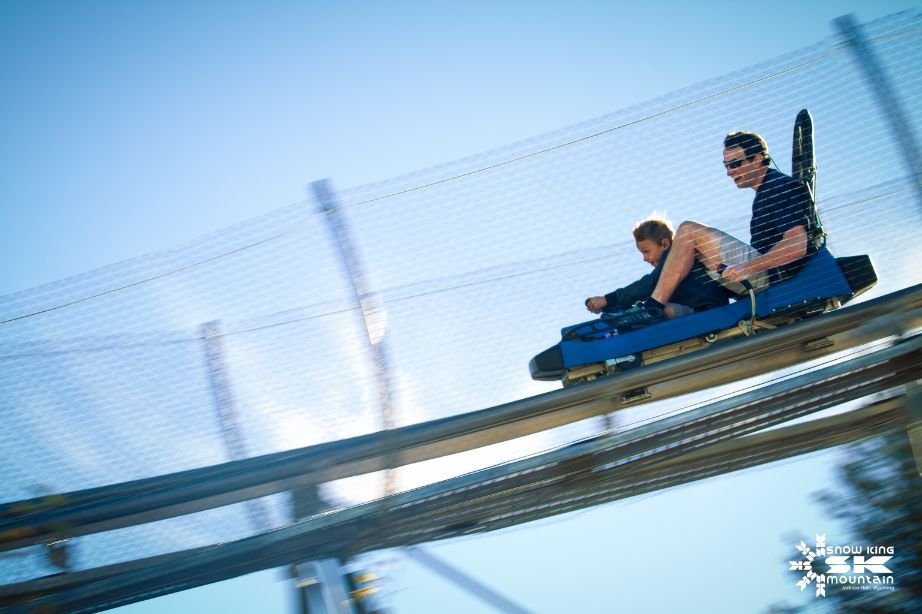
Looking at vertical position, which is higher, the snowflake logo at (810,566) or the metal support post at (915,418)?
the metal support post at (915,418)

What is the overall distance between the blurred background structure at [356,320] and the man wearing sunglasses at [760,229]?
0.14m

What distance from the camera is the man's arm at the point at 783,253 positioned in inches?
158

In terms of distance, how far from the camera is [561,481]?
4.02 meters

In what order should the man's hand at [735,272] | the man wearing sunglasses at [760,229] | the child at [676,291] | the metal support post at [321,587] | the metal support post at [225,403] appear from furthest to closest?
the child at [676,291] < the man's hand at [735,272] < the man wearing sunglasses at [760,229] < the metal support post at [225,403] < the metal support post at [321,587]

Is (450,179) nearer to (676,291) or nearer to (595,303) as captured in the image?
(595,303)

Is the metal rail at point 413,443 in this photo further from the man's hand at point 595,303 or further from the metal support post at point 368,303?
the man's hand at point 595,303

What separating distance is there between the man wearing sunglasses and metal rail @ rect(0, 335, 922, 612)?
0.51 meters

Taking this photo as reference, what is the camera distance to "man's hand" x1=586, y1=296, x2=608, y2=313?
3868mm

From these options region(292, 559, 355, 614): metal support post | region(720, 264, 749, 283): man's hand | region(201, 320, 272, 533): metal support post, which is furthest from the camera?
region(720, 264, 749, 283): man's hand

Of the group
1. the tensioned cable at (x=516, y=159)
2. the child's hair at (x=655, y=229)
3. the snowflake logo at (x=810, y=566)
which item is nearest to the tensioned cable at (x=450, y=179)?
the tensioned cable at (x=516, y=159)

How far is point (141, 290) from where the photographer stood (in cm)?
353

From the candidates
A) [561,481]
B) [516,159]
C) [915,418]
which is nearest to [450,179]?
[516,159]

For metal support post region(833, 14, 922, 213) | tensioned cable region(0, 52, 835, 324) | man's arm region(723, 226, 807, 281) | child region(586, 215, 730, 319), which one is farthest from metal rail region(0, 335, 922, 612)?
tensioned cable region(0, 52, 835, 324)

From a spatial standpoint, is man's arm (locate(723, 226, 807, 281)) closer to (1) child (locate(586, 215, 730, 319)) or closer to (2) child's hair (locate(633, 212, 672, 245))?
(1) child (locate(586, 215, 730, 319))
